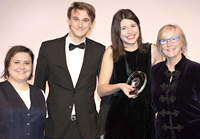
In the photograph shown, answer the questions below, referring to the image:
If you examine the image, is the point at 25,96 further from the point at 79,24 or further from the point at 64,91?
the point at 79,24

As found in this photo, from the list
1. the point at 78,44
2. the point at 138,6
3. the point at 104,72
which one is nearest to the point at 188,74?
the point at 104,72

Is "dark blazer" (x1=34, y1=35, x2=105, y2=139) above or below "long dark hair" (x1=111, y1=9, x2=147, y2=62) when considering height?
below

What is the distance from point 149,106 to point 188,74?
533 mm

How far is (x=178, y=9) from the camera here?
14.6ft

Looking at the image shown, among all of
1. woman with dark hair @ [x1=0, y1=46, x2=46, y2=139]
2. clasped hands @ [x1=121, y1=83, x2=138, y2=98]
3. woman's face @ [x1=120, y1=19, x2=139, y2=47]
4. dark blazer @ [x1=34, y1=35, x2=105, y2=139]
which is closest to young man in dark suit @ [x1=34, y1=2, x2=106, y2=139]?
dark blazer @ [x1=34, y1=35, x2=105, y2=139]

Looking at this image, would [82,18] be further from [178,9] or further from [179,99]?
[178,9]

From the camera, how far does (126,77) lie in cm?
293

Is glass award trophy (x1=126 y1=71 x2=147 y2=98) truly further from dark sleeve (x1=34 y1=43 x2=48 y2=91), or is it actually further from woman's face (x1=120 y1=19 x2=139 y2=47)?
dark sleeve (x1=34 y1=43 x2=48 y2=91)

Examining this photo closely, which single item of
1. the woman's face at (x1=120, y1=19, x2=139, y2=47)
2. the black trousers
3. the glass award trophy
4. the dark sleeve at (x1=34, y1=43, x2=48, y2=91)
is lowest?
the black trousers

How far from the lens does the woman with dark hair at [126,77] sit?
280cm

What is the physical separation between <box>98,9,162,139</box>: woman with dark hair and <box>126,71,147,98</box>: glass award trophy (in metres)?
0.05

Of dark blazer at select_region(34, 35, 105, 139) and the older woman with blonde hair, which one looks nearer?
the older woman with blonde hair

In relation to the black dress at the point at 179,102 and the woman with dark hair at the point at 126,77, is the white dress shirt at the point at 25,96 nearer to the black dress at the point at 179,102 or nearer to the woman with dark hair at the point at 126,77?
the woman with dark hair at the point at 126,77

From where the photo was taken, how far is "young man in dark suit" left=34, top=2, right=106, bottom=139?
9.80 feet
